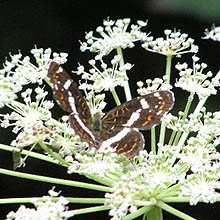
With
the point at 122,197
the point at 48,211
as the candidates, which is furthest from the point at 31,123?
the point at 122,197

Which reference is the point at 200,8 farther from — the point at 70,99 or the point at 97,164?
the point at 97,164

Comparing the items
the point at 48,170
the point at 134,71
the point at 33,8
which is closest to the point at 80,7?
the point at 33,8

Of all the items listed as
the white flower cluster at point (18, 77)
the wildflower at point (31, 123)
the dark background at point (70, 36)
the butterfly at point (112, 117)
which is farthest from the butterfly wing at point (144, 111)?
the dark background at point (70, 36)

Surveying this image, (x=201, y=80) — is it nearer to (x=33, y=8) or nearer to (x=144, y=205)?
(x=144, y=205)

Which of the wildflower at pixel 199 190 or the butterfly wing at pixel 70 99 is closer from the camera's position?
the wildflower at pixel 199 190

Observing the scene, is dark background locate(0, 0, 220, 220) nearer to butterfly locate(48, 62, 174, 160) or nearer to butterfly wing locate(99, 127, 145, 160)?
butterfly locate(48, 62, 174, 160)

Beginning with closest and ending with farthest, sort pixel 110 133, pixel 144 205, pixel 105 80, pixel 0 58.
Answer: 1. pixel 144 205
2. pixel 110 133
3. pixel 105 80
4. pixel 0 58

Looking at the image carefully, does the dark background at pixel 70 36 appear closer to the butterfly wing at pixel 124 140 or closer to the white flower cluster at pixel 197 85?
the white flower cluster at pixel 197 85
